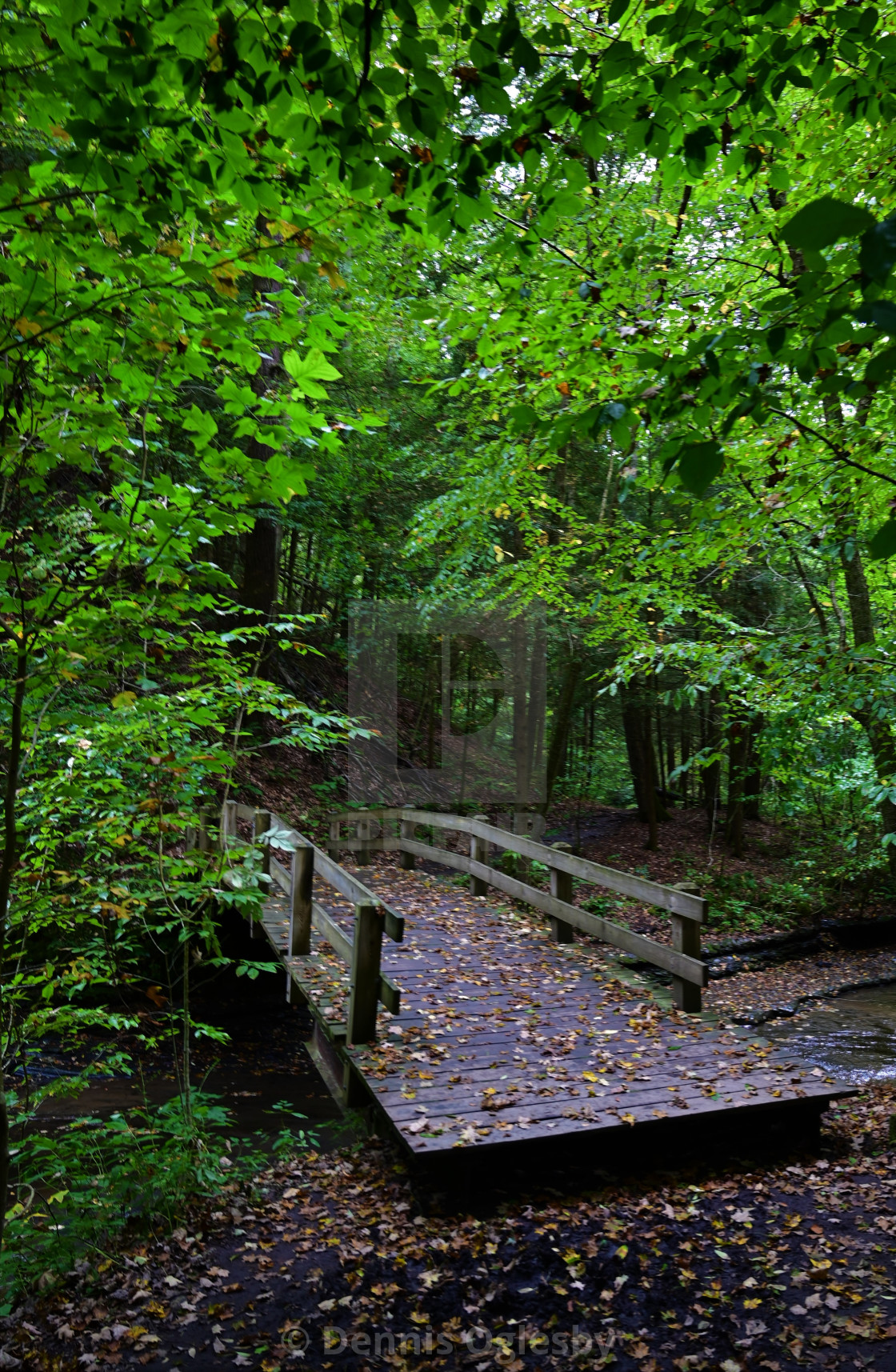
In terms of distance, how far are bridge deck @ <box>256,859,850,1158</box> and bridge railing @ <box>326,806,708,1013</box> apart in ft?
1.31

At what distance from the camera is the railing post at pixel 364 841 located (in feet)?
41.5

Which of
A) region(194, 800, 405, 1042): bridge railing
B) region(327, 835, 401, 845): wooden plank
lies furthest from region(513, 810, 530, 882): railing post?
region(194, 800, 405, 1042): bridge railing

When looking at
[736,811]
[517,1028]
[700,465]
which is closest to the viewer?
[700,465]

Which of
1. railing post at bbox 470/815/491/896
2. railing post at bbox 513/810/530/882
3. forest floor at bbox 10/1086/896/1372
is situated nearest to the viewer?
forest floor at bbox 10/1086/896/1372

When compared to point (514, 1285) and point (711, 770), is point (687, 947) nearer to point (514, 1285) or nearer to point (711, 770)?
point (514, 1285)

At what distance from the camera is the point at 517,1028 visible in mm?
6176

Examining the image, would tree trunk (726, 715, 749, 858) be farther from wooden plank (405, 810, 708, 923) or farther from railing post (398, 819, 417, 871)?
wooden plank (405, 810, 708, 923)

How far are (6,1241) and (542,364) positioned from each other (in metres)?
6.09

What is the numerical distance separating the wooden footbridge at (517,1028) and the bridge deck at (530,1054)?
0.01m

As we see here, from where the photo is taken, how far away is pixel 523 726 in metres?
15.1

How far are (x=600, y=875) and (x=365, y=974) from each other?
8.19ft

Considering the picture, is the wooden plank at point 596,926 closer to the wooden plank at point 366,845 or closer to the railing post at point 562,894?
the railing post at point 562,894

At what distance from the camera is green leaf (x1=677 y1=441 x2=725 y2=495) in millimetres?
2045

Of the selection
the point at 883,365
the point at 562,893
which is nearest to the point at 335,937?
the point at 562,893
